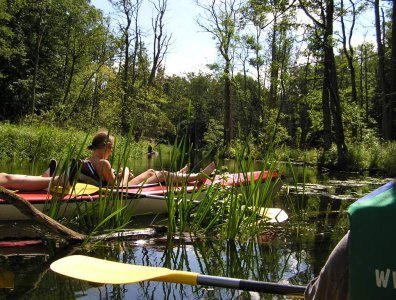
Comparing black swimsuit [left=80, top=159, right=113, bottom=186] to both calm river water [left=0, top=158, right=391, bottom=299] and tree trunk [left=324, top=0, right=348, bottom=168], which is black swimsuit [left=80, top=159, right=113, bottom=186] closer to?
calm river water [left=0, top=158, right=391, bottom=299]

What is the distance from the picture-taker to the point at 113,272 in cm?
197

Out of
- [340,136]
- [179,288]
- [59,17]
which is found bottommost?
[179,288]

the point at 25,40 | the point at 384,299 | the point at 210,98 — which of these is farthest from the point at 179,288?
the point at 210,98

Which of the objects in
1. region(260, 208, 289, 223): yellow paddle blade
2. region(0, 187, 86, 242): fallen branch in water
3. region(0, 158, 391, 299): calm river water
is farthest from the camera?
region(260, 208, 289, 223): yellow paddle blade

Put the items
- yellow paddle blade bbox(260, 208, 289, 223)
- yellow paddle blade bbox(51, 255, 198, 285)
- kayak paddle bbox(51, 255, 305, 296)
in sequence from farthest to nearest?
1. yellow paddle blade bbox(260, 208, 289, 223)
2. yellow paddle blade bbox(51, 255, 198, 285)
3. kayak paddle bbox(51, 255, 305, 296)

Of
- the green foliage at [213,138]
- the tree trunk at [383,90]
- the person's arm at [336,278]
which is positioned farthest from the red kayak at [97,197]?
the tree trunk at [383,90]

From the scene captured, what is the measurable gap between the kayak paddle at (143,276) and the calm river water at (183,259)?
2.49 ft

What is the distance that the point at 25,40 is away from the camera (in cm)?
2569

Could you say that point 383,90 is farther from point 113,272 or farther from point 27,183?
point 113,272

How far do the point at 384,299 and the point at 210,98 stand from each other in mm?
49230

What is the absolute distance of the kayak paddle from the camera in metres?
1.70

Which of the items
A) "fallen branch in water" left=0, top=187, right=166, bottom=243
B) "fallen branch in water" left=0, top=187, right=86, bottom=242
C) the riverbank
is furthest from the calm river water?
the riverbank

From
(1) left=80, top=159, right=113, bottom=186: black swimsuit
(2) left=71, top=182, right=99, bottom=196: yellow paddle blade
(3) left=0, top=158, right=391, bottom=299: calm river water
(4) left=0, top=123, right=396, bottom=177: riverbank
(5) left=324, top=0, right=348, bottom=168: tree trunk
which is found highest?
(5) left=324, top=0, right=348, bottom=168: tree trunk

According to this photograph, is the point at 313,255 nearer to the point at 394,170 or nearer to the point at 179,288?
the point at 179,288
